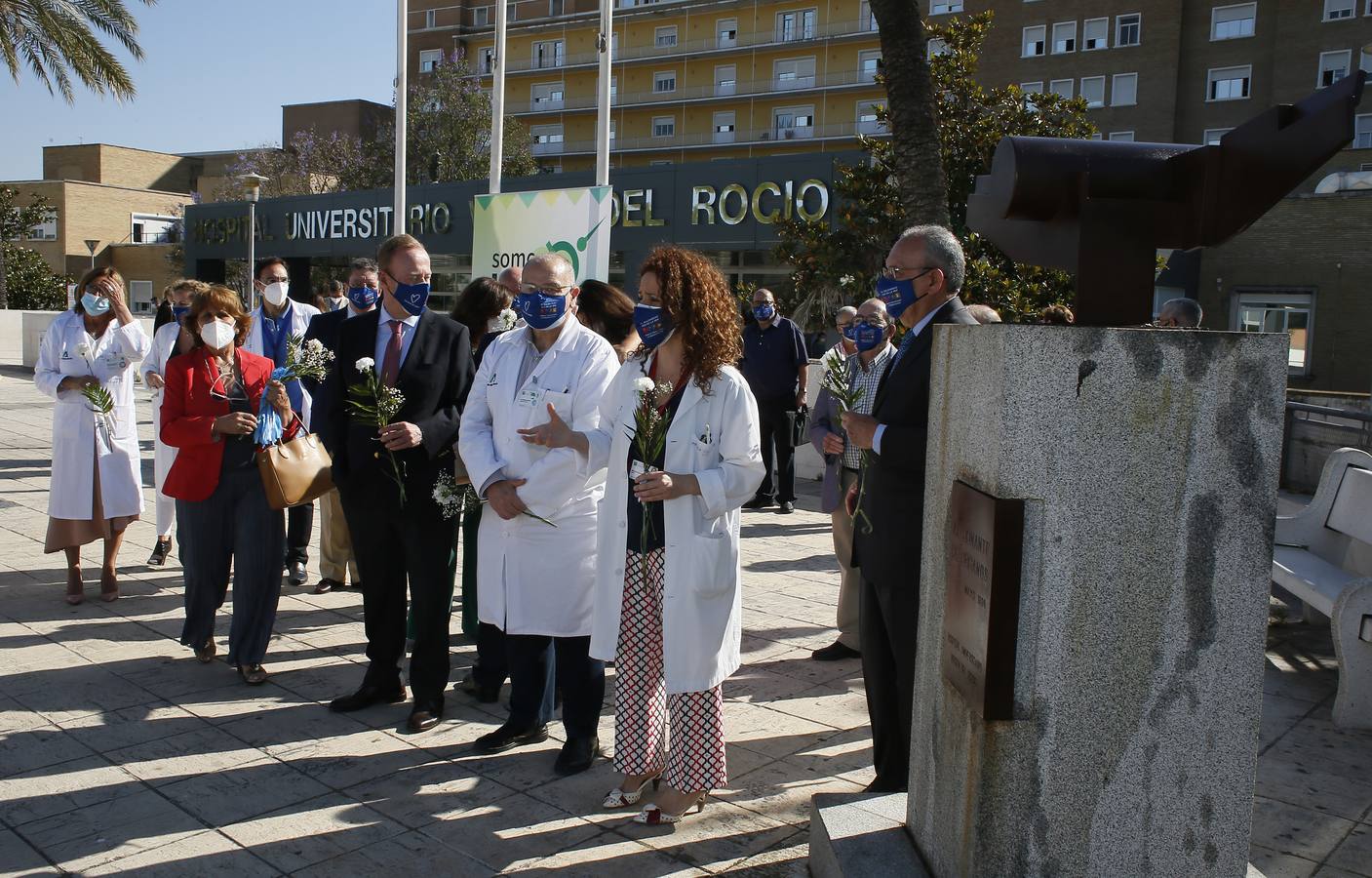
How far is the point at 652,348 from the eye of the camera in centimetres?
448

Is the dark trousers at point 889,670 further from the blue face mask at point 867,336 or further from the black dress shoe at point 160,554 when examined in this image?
the black dress shoe at point 160,554

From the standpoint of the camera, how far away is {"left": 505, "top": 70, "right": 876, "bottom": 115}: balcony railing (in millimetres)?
65438

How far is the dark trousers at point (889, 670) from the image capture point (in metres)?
3.96

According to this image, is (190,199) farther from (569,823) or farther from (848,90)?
(569,823)

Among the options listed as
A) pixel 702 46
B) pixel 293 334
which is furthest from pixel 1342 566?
pixel 702 46

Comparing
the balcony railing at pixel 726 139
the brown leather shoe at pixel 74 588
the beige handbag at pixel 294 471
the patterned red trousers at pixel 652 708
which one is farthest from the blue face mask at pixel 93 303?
the balcony railing at pixel 726 139

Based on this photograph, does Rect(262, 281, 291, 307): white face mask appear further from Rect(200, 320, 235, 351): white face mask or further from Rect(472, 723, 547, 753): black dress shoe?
Rect(472, 723, 547, 753): black dress shoe

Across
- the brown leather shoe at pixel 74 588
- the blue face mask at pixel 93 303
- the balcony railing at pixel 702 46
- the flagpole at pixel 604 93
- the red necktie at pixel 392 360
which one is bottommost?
the brown leather shoe at pixel 74 588

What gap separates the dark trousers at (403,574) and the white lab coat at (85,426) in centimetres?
294

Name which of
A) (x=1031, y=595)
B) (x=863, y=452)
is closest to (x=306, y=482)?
(x=863, y=452)

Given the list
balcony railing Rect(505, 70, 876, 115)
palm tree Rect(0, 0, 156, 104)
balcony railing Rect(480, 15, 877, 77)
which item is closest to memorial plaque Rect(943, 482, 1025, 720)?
palm tree Rect(0, 0, 156, 104)

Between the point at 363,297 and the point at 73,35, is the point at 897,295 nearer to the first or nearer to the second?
the point at 363,297

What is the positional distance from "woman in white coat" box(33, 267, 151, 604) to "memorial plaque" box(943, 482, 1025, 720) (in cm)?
626

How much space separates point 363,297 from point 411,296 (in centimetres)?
245
